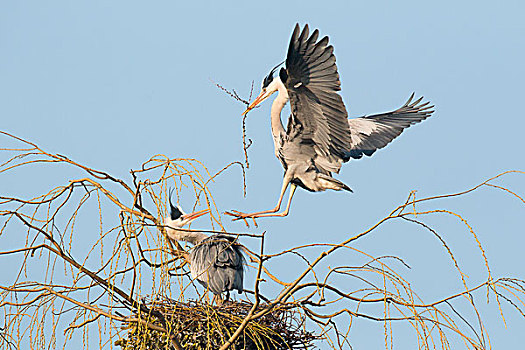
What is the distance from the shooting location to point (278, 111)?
3.97 meters

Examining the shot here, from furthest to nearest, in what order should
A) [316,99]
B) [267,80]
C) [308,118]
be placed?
[267,80], [308,118], [316,99]

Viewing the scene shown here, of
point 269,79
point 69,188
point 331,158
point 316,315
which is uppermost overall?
point 269,79

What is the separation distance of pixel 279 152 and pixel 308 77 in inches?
25.7

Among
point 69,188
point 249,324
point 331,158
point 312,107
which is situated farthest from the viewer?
point 331,158

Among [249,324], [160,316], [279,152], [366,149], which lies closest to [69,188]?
[160,316]

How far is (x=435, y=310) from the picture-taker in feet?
7.43

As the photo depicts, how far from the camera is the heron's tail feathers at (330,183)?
3938mm

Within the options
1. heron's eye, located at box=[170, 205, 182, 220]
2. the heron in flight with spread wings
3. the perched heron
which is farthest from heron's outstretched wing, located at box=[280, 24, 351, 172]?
heron's eye, located at box=[170, 205, 182, 220]

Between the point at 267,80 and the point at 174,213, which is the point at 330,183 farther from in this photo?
the point at 174,213

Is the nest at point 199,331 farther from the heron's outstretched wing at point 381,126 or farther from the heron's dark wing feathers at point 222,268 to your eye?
the heron's outstretched wing at point 381,126

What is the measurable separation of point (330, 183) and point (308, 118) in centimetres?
42

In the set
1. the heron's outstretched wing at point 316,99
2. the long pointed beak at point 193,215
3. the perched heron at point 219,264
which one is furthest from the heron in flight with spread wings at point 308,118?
the long pointed beak at point 193,215

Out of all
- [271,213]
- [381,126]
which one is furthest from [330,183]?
[381,126]

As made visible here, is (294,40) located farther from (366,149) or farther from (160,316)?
(366,149)
